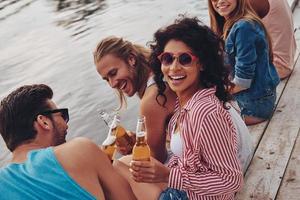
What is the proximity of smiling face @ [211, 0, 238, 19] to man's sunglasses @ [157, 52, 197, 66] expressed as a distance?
1.68m

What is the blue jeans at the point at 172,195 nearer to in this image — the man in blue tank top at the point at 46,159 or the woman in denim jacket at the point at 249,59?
the man in blue tank top at the point at 46,159

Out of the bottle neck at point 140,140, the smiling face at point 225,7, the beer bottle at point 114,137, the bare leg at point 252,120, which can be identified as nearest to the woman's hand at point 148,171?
the bottle neck at point 140,140

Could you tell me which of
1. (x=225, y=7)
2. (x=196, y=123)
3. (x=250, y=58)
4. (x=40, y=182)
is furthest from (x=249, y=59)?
(x=40, y=182)

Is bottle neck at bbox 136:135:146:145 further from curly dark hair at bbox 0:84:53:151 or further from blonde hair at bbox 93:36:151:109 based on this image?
blonde hair at bbox 93:36:151:109

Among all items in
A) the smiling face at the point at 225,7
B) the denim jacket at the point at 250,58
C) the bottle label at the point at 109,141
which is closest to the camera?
the bottle label at the point at 109,141

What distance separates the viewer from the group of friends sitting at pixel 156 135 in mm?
2477

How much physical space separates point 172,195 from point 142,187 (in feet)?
0.84

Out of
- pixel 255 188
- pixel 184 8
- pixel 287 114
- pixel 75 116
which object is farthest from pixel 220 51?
pixel 184 8

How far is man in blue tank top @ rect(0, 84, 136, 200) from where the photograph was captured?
7.86 ft

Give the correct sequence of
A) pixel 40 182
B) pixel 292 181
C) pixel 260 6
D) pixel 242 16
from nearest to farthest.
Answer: pixel 40 182, pixel 292 181, pixel 242 16, pixel 260 6

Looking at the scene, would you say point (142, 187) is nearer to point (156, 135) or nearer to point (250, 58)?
point (156, 135)

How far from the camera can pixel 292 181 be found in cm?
368

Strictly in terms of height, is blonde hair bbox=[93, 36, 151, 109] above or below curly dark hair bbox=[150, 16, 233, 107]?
below

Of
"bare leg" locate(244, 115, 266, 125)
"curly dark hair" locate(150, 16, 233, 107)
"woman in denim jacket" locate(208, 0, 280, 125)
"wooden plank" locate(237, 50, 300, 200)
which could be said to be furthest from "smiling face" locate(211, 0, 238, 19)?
"curly dark hair" locate(150, 16, 233, 107)
